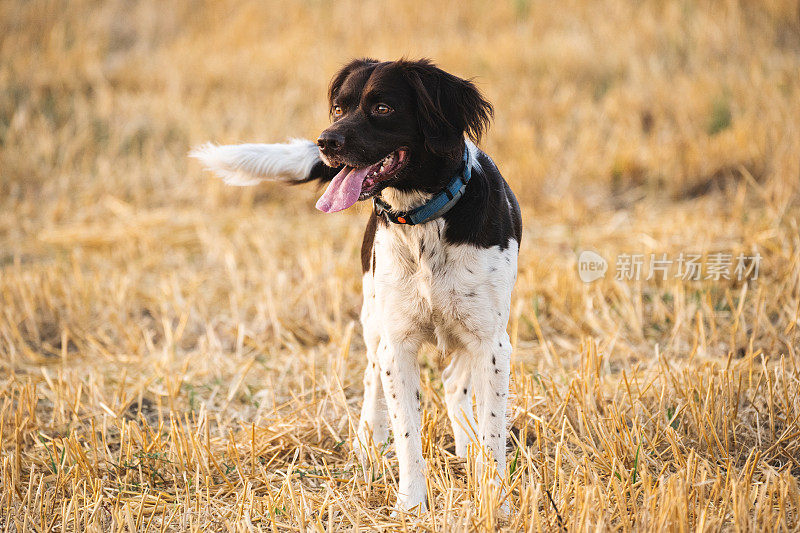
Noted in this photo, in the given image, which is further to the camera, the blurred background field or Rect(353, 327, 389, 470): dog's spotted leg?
Rect(353, 327, 389, 470): dog's spotted leg

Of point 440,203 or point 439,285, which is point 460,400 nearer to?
point 439,285

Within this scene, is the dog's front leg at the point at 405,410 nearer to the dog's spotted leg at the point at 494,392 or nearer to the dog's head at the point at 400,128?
the dog's spotted leg at the point at 494,392

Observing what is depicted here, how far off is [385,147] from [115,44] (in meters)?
10.4

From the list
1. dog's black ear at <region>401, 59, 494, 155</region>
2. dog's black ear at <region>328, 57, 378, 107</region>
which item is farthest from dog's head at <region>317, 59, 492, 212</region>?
dog's black ear at <region>328, 57, 378, 107</region>

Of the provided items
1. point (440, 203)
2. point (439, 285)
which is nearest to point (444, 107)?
point (440, 203)

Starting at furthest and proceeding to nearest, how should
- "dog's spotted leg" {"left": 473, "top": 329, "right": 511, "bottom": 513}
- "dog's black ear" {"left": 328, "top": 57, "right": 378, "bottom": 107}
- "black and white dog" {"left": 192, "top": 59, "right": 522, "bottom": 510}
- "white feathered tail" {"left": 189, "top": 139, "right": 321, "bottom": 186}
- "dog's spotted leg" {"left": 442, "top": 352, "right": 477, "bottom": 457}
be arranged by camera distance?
"white feathered tail" {"left": 189, "top": 139, "right": 321, "bottom": 186} < "dog's spotted leg" {"left": 442, "top": 352, "right": 477, "bottom": 457} < "dog's black ear" {"left": 328, "top": 57, "right": 378, "bottom": 107} < "dog's spotted leg" {"left": 473, "top": 329, "right": 511, "bottom": 513} < "black and white dog" {"left": 192, "top": 59, "right": 522, "bottom": 510}

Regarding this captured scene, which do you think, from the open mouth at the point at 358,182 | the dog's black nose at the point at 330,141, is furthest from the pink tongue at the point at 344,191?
the dog's black nose at the point at 330,141

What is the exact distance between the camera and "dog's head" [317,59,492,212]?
8.12 ft

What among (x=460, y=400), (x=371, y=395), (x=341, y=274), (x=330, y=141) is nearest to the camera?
(x=330, y=141)

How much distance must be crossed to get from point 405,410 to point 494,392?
0.33m

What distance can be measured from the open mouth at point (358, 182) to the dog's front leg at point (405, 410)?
585 millimetres

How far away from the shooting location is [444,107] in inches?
102

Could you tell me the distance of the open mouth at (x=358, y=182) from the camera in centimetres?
242

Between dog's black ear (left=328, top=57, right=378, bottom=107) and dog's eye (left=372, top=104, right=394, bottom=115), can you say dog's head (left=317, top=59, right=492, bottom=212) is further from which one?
dog's black ear (left=328, top=57, right=378, bottom=107)
